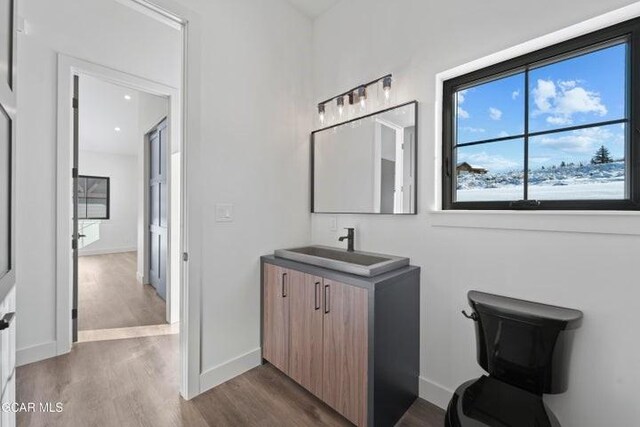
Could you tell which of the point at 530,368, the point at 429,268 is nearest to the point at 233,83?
the point at 429,268

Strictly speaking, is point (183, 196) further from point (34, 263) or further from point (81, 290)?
point (81, 290)

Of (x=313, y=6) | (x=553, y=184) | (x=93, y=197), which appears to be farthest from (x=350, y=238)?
(x=93, y=197)

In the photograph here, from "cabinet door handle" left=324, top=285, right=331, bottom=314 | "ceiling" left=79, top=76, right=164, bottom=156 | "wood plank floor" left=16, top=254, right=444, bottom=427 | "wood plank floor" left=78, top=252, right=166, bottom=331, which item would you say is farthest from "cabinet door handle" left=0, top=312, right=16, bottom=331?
"ceiling" left=79, top=76, right=164, bottom=156

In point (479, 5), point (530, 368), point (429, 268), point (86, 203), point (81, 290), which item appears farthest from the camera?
point (86, 203)

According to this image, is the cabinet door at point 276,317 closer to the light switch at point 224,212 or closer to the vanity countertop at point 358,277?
the vanity countertop at point 358,277

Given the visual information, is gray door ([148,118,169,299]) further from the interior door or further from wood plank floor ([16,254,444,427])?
the interior door

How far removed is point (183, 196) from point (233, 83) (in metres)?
0.89

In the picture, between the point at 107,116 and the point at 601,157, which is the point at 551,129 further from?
the point at 107,116

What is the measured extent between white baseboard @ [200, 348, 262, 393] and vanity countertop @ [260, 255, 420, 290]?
76 centimetres

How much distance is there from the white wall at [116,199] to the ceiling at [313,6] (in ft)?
24.9

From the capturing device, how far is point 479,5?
1549mm

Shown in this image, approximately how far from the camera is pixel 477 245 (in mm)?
1559

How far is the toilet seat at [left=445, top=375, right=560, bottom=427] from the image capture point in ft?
3.50

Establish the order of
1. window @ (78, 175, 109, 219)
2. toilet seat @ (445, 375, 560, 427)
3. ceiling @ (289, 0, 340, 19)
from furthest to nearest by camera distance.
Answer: window @ (78, 175, 109, 219) < ceiling @ (289, 0, 340, 19) < toilet seat @ (445, 375, 560, 427)
